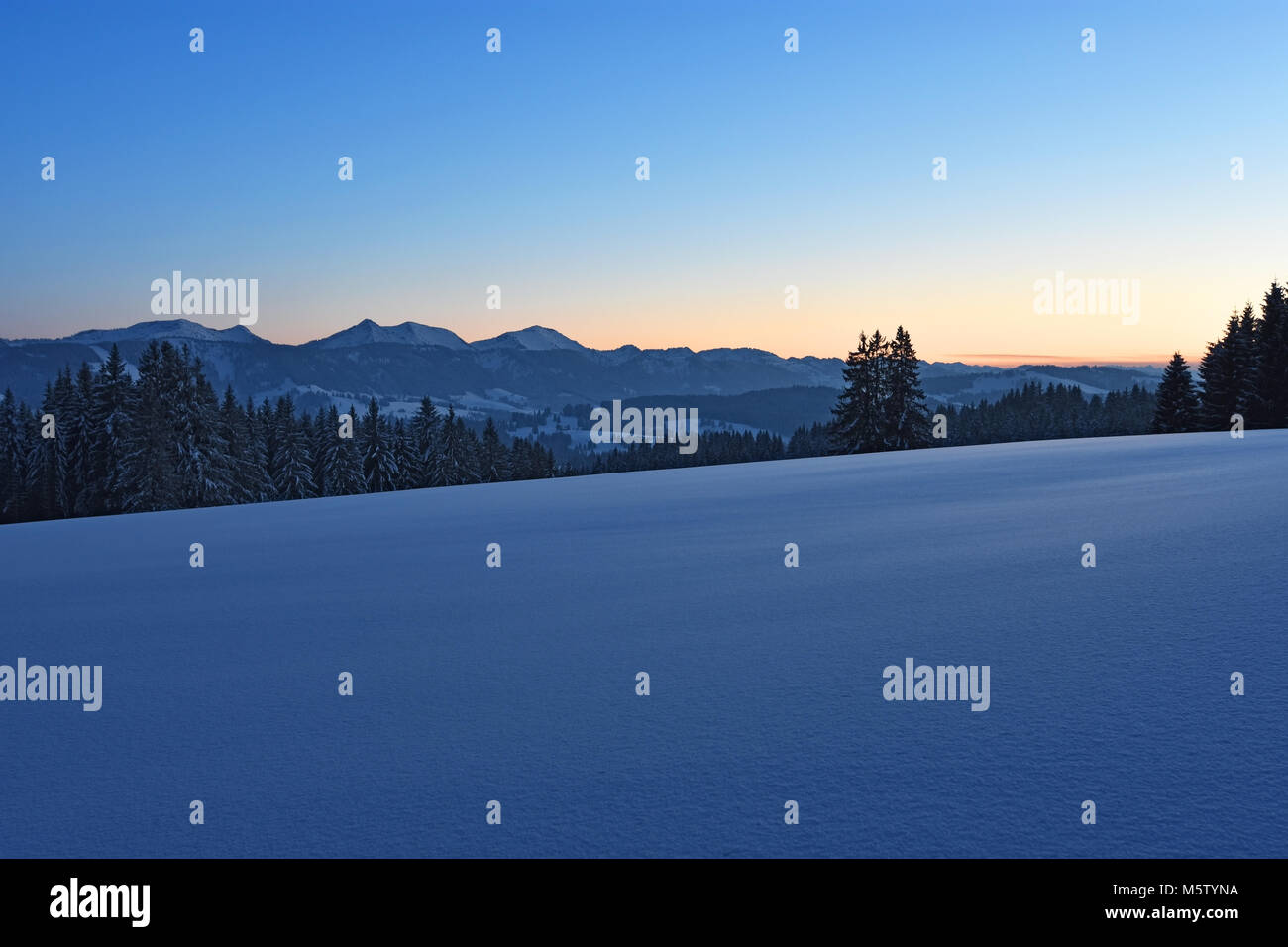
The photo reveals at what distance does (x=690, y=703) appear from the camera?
199 inches

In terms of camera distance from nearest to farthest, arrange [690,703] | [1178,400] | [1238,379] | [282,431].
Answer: [690,703], [1238,379], [1178,400], [282,431]

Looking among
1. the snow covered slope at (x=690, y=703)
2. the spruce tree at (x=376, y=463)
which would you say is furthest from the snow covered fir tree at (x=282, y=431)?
the snow covered slope at (x=690, y=703)

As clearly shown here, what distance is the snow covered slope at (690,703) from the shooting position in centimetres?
357

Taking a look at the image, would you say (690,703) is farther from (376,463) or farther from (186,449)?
(376,463)

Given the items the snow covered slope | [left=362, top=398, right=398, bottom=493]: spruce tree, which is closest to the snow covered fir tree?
[left=362, top=398, right=398, bottom=493]: spruce tree

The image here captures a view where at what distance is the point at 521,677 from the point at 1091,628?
14.4 feet

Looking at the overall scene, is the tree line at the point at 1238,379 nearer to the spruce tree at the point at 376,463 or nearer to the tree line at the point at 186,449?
the tree line at the point at 186,449

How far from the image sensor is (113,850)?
12.3ft

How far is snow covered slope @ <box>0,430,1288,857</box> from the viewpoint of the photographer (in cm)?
357

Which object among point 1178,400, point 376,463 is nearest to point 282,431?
point 376,463

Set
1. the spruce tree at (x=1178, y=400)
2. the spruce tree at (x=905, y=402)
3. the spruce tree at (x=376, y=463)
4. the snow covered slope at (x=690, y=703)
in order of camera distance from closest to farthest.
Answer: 1. the snow covered slope at (x=690, y=703)
2. the spruce tree at (x=905, y=402)
3. the spruce tree at (x=1178, y=400)
4. the spruce tree at (x=376, y=463)
